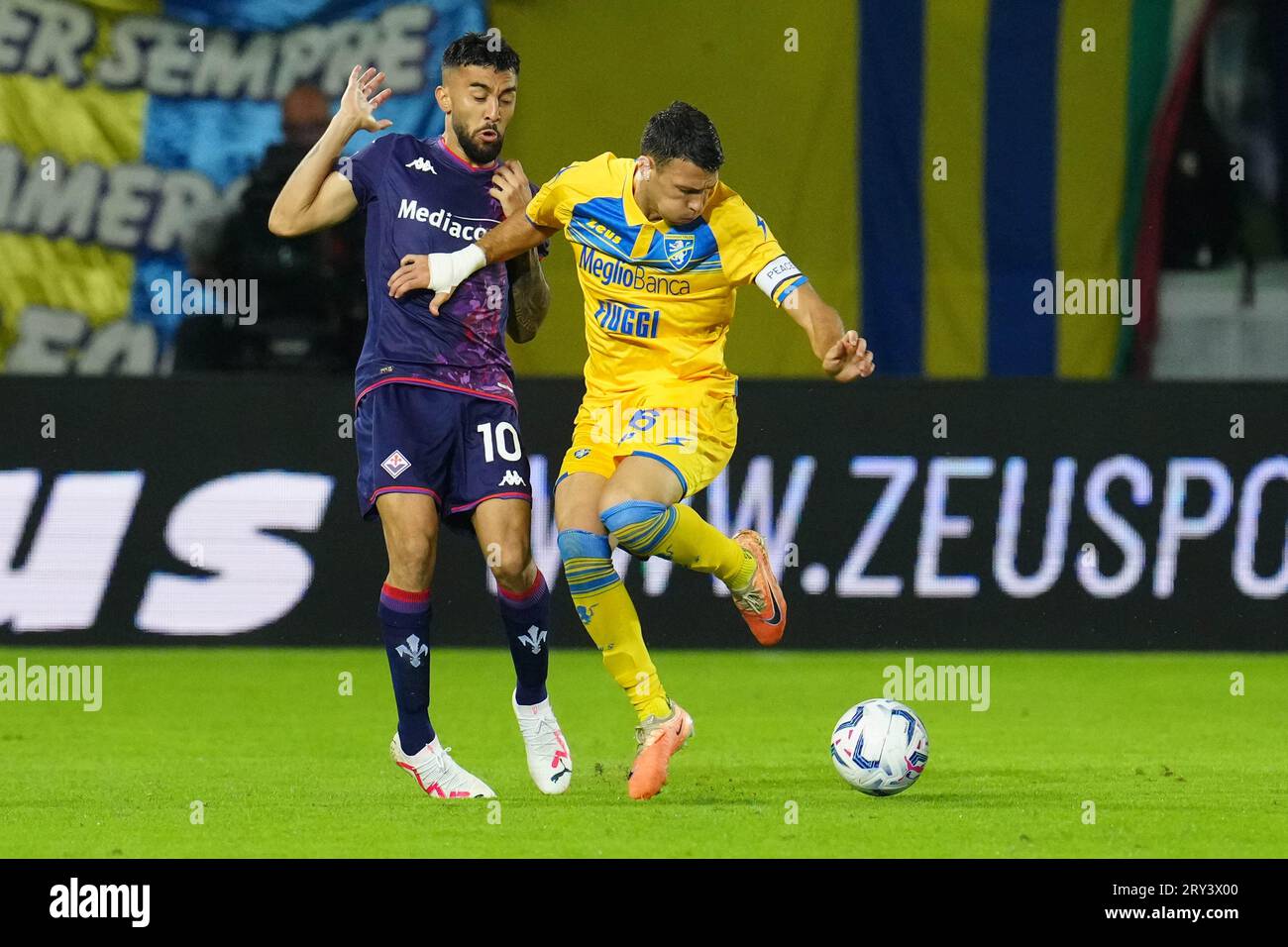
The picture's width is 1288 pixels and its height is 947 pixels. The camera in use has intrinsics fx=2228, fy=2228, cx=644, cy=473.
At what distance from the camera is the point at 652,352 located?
7.02m

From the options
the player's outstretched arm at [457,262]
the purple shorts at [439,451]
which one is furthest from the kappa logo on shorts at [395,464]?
the player's outstretched arm at [457,262]

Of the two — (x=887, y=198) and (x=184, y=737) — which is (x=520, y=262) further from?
(x=887, y=198)

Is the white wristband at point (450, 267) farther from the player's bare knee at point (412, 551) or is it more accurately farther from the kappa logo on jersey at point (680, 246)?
the player's bare knee at point (412, 551)

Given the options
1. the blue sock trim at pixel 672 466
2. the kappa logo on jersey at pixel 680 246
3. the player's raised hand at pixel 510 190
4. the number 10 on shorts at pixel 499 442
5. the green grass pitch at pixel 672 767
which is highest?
the player's raised hand at pixel 510 190

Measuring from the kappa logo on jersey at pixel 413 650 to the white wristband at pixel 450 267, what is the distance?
1054 mm

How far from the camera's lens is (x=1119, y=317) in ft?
38.8

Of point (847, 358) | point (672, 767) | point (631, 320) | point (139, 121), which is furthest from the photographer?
point (139, 121)

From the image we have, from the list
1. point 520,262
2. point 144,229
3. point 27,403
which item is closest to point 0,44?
point 144,229

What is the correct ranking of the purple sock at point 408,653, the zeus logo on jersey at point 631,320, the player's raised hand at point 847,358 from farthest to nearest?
1. the zeus logo on jersey at point 631,320
2. the purple sock at point 408,653
3. the player's raised hand at point 847,358

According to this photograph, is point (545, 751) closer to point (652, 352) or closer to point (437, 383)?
point (437, 383)

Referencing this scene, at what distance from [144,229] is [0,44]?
123 centimetres

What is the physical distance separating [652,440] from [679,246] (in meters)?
0.61

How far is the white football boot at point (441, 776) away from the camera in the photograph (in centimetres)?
639

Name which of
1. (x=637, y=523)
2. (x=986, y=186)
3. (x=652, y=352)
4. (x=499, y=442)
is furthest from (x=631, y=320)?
(x=986, y=186)
